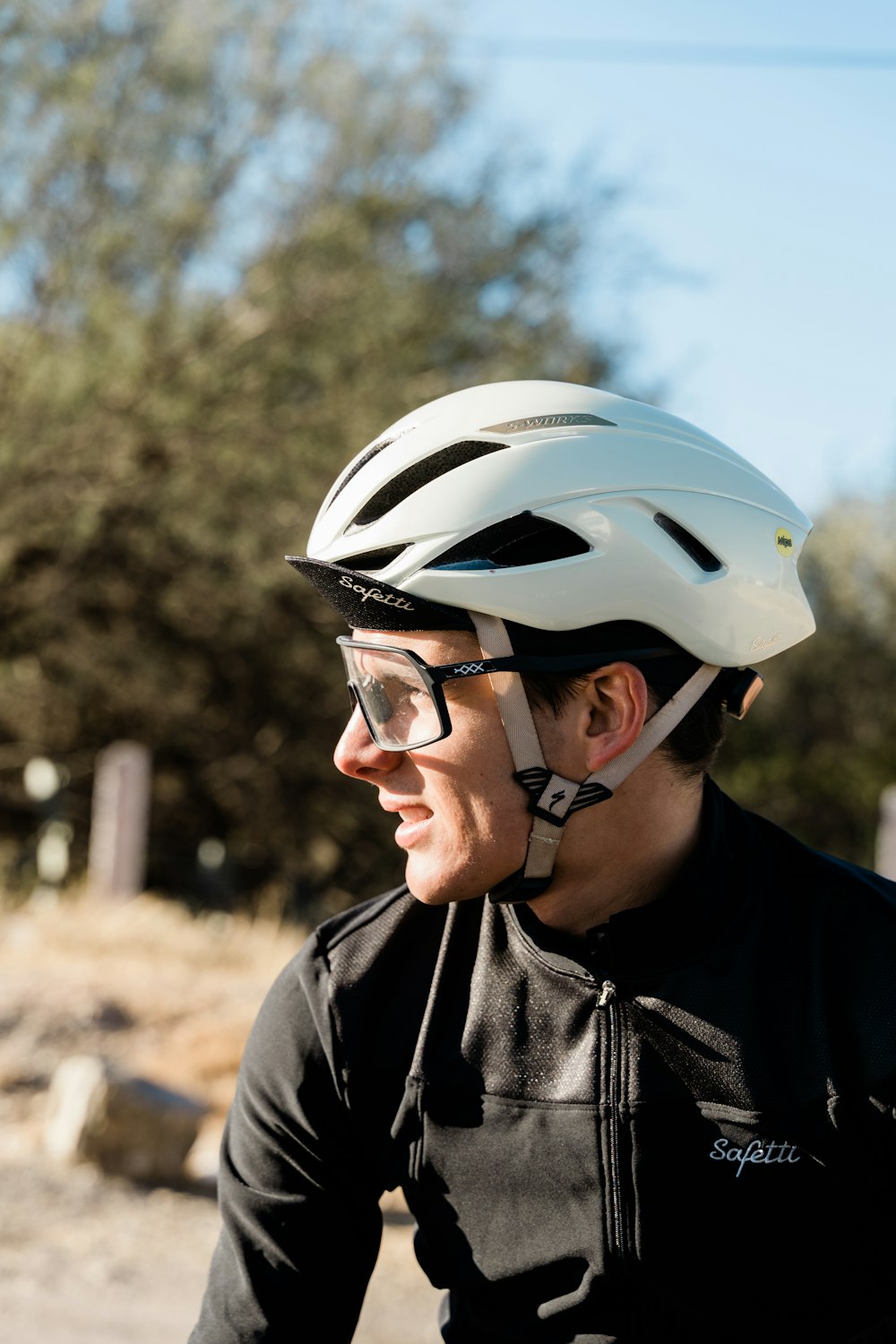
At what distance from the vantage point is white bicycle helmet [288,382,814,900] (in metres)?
2.05

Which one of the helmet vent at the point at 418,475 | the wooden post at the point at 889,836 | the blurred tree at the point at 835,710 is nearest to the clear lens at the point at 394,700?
the helmet vent at the point at 418,475

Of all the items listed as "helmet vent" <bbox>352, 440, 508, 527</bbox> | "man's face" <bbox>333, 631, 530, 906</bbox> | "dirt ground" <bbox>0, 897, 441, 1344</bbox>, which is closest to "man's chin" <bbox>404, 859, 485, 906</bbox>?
"man's face" <bbox>333, 631, 530, 906</bbox>

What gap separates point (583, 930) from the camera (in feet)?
7.06

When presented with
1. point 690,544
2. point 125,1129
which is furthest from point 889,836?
point 690,544

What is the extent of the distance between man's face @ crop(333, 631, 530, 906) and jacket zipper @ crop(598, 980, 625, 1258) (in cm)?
24

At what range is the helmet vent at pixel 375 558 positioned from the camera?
2141mm

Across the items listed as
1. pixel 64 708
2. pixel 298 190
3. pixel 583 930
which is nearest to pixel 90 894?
pixel 64 708

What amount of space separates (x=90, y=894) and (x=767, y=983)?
28.2 ft

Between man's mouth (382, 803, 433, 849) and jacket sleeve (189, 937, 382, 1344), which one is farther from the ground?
man's mouth (382, 803, 433, 849)

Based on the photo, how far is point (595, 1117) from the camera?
197 centimetres

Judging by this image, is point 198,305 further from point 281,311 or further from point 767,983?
point 767,983

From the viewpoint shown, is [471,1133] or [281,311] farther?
[281,311]

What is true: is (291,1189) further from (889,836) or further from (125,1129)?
(889,836)

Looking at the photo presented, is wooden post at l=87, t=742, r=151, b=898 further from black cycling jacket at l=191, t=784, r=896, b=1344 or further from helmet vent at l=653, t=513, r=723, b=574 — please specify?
helmet vent at l=653, t=513, r=723, b=574
